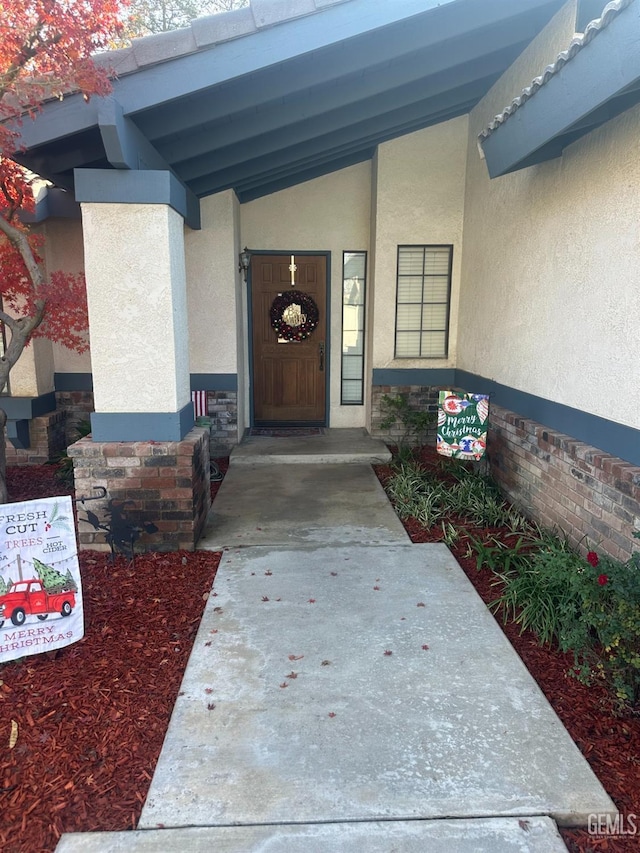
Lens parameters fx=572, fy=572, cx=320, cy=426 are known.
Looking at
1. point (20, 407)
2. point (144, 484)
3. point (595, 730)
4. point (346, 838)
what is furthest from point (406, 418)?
point (346, 838)

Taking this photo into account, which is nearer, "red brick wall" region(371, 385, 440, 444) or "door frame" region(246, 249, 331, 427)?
"red brick wall" region(371, 385, 440, 444)

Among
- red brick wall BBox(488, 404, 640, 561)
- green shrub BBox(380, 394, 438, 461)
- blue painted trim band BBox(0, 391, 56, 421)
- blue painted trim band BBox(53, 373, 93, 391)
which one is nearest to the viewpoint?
red brick wall BBox(488, 404, 640, 561)

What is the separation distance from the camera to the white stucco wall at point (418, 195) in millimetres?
6660

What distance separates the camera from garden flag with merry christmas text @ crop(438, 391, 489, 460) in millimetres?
5031

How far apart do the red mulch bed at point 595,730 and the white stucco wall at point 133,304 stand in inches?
103

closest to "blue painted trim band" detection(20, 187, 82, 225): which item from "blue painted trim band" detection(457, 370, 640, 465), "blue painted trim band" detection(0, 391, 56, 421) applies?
"blue painted trim band" detection(0, 391, 56, 421)

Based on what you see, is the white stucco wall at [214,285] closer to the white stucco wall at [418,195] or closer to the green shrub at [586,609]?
the white stucco wall at [418,195]

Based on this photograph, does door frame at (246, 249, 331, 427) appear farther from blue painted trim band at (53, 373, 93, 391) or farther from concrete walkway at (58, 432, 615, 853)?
concrete walkway at (58, 432, 615, 853)

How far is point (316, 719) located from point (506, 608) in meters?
1.38

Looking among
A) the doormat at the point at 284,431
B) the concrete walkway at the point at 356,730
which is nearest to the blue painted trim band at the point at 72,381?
the doormat at the point at 284,431

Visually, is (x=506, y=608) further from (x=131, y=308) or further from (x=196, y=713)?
(x=131, y=308)

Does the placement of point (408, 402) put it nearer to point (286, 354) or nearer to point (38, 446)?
point (286, 354)

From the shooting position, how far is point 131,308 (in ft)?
12.5

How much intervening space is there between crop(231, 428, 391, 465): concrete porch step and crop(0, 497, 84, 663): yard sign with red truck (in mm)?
3456
